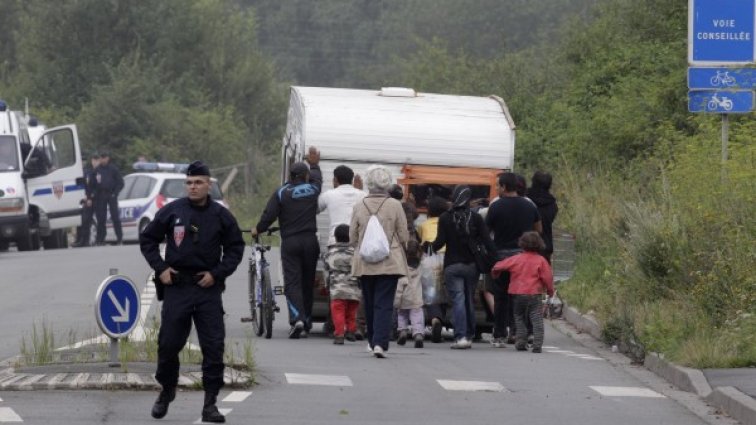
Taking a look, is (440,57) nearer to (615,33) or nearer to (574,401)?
(615,33)

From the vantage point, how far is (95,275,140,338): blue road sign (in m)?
12.6

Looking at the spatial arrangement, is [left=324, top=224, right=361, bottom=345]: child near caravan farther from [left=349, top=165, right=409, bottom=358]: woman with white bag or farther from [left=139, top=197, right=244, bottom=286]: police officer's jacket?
[left=139, top=197, right=244, bottom=286]: police officer's jacket

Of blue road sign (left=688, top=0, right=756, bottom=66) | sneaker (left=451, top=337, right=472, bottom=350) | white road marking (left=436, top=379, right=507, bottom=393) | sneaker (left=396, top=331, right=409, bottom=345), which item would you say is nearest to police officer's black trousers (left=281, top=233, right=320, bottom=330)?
sneaker (left=396, top=331, right=409, bottom=345)

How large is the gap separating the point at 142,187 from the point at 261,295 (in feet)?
72.5

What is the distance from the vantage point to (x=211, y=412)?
1093cm

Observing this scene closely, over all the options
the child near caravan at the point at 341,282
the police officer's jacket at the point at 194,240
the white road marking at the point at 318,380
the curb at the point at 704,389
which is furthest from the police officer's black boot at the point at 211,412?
the child near caravan at the point at 341,282

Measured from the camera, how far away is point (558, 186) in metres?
27.4

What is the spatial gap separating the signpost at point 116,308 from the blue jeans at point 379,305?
3.01 metres

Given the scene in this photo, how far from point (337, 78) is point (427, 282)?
8667 cm


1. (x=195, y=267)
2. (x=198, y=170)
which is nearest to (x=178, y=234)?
(x=195, y=267)

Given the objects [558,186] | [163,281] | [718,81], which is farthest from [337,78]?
[163,281]

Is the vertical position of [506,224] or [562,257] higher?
[506,224]

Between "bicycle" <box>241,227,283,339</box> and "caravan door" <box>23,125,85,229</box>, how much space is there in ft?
56.2

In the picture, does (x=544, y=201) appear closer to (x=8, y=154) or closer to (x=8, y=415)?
(x=8, y=415)
